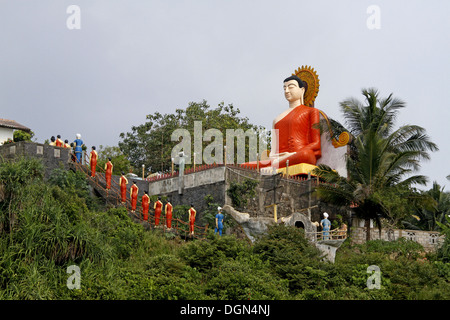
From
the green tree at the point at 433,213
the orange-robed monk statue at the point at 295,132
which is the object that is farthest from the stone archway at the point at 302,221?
the green tree at the point at 433,213

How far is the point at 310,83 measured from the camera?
28266mm

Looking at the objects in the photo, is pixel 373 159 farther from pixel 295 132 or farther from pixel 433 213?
pixel 433 213

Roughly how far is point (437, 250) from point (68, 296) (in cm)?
1082

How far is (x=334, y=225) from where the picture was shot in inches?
905

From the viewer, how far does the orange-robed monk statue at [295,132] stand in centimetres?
2564

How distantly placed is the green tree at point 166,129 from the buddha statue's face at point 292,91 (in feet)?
17.8

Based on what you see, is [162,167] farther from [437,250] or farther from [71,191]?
[437,250]

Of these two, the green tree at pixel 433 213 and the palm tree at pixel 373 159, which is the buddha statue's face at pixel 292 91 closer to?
the palm tree at pixel 373 159

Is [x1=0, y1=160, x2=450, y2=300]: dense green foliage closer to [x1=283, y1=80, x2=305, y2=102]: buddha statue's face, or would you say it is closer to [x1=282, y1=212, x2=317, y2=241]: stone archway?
[x1=282, y1=212, x2=317, y2=241]: stone archway

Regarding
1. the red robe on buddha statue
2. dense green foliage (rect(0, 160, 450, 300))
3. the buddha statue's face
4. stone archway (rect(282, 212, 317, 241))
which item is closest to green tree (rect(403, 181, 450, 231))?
the red robe on buddha statue

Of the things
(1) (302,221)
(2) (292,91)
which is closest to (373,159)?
(1) (302,221)

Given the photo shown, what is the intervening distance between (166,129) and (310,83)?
864 cm

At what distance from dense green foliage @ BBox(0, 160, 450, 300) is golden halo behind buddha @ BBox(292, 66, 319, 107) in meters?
11.1
